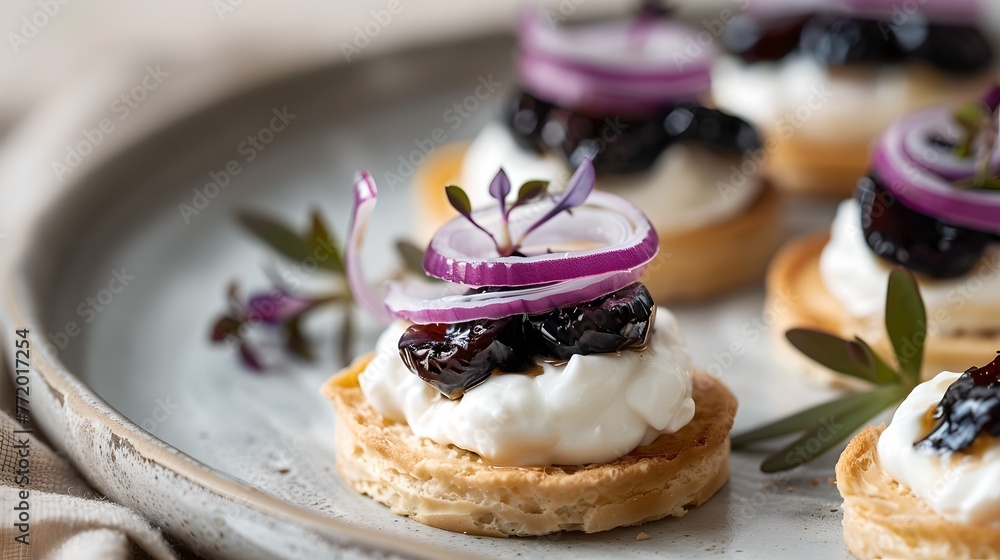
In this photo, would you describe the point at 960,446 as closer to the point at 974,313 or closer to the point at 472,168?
the point at 974,313

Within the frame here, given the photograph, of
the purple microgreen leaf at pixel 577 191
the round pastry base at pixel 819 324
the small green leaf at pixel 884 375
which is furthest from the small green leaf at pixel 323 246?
the small green leaf at pixel 884 375

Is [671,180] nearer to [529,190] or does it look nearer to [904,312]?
[904,312]

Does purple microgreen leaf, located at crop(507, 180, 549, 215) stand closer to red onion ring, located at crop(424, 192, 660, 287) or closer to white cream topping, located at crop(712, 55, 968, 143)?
red onion ring, located at crop(424, 192, 660, 287)

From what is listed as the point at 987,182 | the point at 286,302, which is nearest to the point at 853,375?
the point at 987,182

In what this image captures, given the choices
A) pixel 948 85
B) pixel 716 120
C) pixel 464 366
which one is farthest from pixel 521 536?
pixel 948 85

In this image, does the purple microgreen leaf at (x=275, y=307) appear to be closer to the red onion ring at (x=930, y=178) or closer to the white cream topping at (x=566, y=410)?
the white cream topping at (x=566, y=410)
